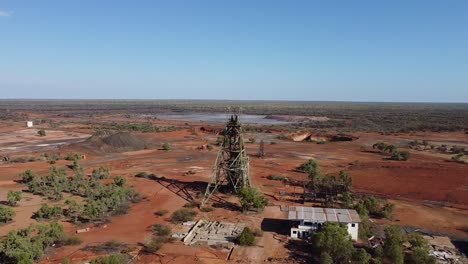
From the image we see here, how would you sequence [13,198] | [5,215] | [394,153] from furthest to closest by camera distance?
[394,153] → [13,198] → [5,215]

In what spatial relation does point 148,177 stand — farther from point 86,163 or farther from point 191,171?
point 86,163

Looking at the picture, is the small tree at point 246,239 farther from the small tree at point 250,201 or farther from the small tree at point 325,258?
the small tree at point 250,201

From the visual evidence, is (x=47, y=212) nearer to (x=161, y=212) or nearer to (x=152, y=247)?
(x=161, y=212)

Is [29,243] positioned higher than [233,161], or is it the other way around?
[233,161]

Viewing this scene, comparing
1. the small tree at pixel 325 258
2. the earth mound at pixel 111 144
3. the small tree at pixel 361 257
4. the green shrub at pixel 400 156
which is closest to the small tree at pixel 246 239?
the small tree at pixel 325 258

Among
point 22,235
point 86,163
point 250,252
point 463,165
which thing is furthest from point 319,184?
point 86,163

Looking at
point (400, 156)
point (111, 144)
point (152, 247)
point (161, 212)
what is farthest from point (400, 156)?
point (111, 144)

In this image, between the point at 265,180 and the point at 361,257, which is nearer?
the point at 361,257
